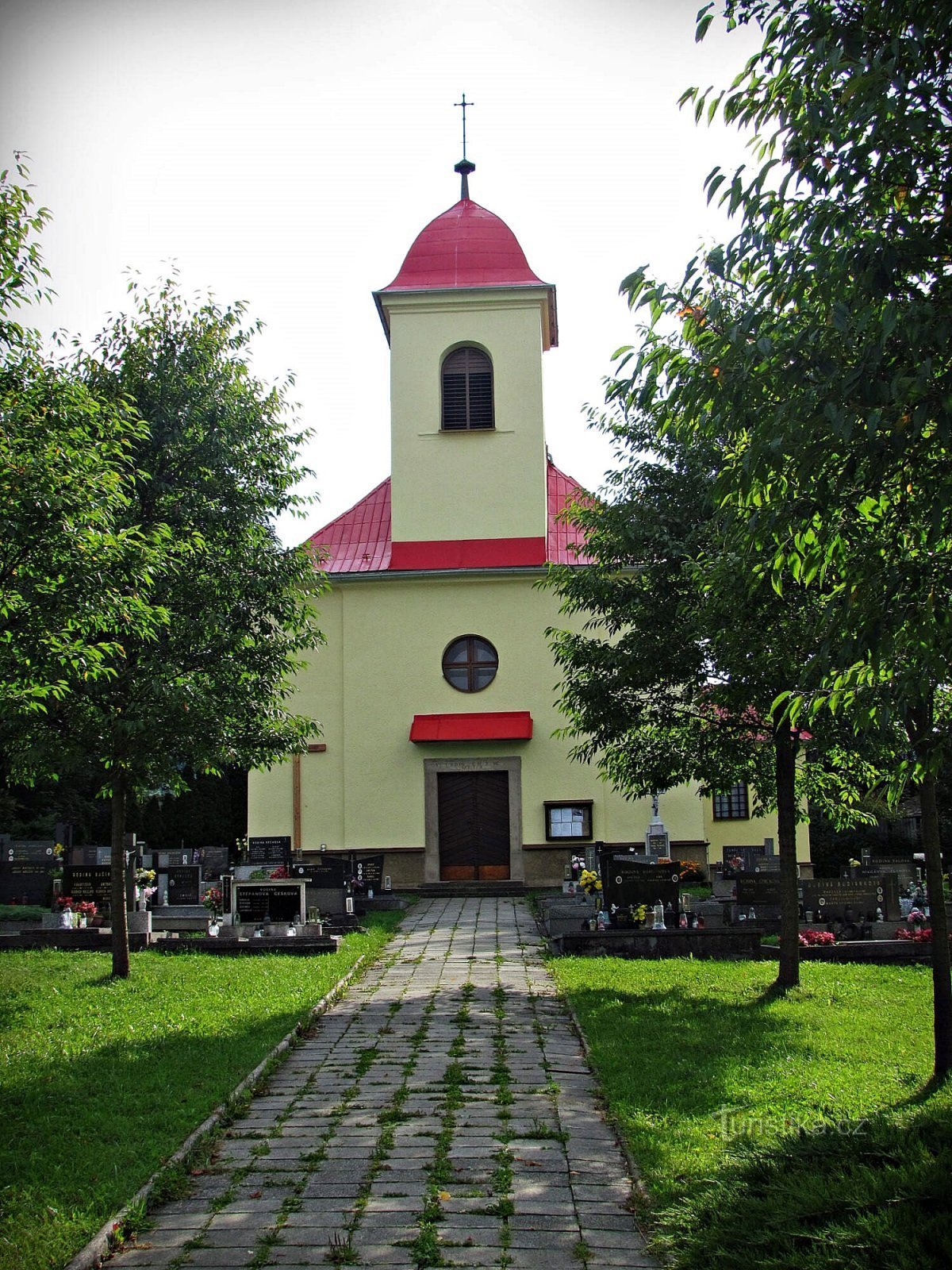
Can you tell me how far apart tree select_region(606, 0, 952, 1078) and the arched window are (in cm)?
2142

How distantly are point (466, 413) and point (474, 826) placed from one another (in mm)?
9319

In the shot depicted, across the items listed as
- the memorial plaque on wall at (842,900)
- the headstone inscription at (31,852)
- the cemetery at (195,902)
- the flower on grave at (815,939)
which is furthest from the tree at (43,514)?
the headstone inscription at (31,852)

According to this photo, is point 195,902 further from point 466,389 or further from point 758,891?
point 466,389

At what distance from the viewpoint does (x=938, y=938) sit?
8391 millimetres

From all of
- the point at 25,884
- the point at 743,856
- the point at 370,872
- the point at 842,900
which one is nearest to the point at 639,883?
the point at 842,900

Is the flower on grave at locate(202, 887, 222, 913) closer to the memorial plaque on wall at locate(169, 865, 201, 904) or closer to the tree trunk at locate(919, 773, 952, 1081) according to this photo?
the memorial plaque on wall at locate(169, 865, 201, 904)

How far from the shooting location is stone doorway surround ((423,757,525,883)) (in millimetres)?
24594

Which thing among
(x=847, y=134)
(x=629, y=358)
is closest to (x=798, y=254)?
(x=847, y=134)

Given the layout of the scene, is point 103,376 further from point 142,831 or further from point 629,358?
point 142,831

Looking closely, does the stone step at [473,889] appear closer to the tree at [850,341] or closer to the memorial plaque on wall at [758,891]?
the memorial plaque on wall at [758,891]

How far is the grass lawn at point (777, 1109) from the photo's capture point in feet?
14.5

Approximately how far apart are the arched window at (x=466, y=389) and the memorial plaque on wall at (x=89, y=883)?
13437 mm

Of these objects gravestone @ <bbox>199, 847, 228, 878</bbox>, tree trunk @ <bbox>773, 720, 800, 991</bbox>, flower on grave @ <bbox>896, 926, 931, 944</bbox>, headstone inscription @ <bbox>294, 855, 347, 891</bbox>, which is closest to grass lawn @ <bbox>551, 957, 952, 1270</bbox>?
tree trunk @ <bbox>773, 720, 800, 991</bbox>

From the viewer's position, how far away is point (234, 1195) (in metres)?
5.66
